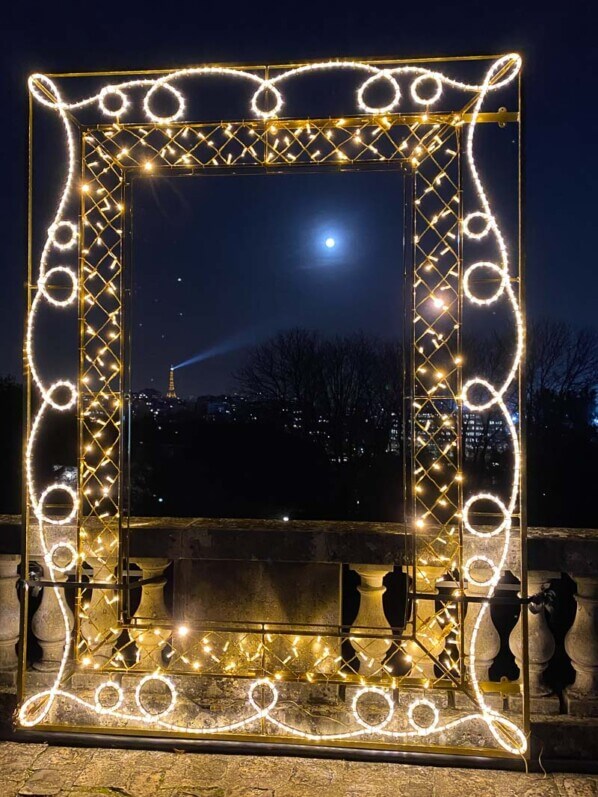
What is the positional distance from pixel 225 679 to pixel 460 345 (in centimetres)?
215

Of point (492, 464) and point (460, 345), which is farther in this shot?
point (492, 464)

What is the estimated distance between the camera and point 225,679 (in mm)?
3248

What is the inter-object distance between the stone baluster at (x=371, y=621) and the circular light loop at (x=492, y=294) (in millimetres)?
1467

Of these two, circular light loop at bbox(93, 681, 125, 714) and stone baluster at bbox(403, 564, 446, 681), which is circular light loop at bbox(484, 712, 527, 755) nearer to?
stone baluster at bbox(403, 564, 446, 681)

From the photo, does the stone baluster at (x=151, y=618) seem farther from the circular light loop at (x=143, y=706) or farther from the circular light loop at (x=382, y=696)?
the circular light loop at (x=382, y=696)

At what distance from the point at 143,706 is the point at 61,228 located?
265cm

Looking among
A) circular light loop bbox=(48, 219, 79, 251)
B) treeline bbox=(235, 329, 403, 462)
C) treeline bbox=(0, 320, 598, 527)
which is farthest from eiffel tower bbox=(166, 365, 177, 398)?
circular light loop bbox=(48, 219, 79, 251)

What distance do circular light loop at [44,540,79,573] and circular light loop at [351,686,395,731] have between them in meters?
1.65

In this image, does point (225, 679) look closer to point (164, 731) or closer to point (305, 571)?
point (164, 731)

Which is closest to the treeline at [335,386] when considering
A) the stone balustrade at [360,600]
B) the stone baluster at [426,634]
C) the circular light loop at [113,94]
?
the stone baluster at [426,634]

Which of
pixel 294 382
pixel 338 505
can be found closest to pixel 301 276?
pixel 294 382

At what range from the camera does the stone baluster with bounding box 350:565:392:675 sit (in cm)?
324

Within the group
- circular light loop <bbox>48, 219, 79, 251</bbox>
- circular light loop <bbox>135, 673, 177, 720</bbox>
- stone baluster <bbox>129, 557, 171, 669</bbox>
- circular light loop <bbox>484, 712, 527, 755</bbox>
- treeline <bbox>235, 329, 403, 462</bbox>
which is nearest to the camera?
circular light loop <bbox>484, 712, 527, 755</bbox>

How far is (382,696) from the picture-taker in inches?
125
